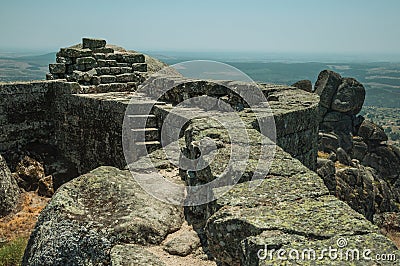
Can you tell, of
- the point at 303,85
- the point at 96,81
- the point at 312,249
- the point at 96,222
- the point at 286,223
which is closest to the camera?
the point at 312,249

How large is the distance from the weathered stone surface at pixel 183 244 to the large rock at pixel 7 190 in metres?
8.07

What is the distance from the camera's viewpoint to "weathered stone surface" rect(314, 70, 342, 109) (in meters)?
31.7

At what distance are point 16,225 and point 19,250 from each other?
98.6 inches

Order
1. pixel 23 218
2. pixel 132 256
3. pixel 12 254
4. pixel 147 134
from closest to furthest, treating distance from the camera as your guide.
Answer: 1. pixel 132 256
2. pixel 12 254
3. pixel 147 134
4. pixel 23 218

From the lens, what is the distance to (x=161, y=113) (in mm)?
10703

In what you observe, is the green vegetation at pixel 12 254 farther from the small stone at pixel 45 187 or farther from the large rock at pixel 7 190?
the small stone at pixel 45 187

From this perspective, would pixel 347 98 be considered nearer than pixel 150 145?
No

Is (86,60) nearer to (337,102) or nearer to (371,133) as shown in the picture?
(337,102)

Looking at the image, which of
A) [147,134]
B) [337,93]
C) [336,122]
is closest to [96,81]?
[147,134]

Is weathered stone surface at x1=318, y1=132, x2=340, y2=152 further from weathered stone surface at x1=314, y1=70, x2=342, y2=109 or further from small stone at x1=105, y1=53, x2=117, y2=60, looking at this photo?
small stone at x1=105, y1=53, x2=117, y2=60

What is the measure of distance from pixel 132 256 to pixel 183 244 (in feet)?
2.55

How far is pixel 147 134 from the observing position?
10820mm

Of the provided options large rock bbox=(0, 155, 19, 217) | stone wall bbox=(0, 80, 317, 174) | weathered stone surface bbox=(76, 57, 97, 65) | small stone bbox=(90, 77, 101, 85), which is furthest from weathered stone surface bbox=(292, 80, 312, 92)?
large rock bbox=(0, 155, 19, 217)

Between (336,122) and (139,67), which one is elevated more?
(139,67)
